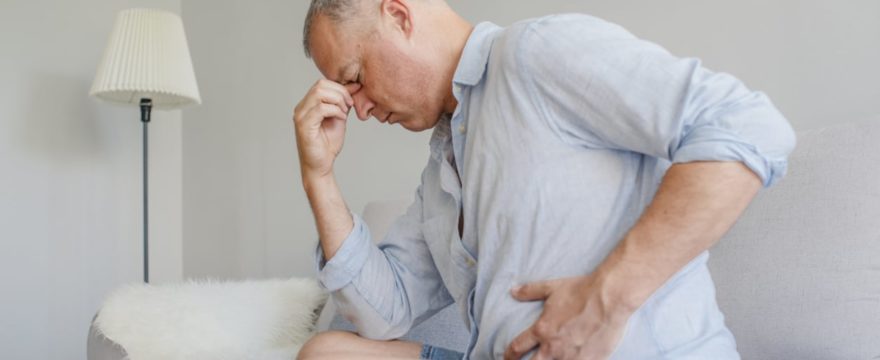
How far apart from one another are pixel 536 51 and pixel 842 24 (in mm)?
967

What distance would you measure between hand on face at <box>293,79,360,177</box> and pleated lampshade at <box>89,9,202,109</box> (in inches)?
57.4

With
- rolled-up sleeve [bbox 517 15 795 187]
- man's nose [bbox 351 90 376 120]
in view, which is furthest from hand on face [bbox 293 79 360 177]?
rolled-up sleeve [bbox 517 15 795 187]

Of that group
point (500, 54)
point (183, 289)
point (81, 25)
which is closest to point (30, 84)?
point (81, 25)

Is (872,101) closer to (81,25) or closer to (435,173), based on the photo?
(435,173)

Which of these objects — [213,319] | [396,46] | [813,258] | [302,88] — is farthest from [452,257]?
[302,88]

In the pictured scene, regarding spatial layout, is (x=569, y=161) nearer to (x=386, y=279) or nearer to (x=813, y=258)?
(x=386, y=279)

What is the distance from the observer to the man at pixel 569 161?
2.30 feet

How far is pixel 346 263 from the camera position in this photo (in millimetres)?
1057

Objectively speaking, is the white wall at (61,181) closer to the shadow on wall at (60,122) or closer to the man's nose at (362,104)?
the shadow on wall at (60,122)

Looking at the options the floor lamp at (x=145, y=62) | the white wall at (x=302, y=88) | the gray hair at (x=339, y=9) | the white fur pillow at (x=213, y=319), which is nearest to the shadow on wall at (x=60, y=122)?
the floor lamp at (x=145, y=62)

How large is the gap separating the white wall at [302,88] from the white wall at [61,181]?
9.9 inches

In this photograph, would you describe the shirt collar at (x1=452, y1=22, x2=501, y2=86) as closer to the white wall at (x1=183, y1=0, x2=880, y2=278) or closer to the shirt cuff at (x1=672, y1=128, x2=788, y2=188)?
the shirt cuff at (x1=672, y1=128, x2=788, y2=188)

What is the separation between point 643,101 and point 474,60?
241 millimetres

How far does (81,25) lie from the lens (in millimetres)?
2723
